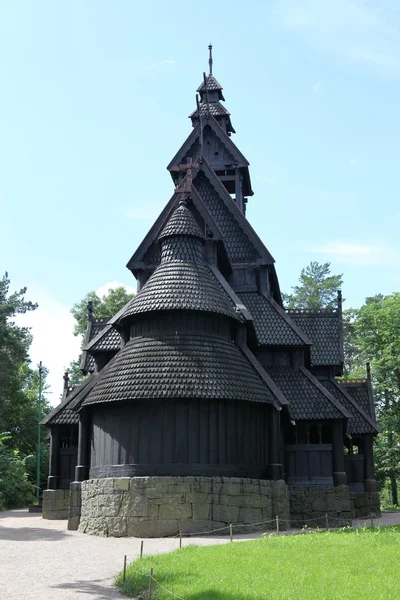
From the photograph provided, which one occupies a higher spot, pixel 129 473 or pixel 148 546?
pixel 129 473

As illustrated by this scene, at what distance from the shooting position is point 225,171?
32188mm

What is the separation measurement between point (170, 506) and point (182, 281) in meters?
7.01

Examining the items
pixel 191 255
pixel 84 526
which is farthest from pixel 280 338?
pixel 84 526

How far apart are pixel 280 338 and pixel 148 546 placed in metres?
10.7

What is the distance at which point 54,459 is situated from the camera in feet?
86.1

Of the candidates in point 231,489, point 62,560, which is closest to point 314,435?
point 231,489

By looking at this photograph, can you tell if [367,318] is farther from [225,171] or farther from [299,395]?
[299,395]

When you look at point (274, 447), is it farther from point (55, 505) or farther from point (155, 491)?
point (55, 505)

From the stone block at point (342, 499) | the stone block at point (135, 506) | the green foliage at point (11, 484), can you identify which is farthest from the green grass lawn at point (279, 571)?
the green foliage at point (11, 484)

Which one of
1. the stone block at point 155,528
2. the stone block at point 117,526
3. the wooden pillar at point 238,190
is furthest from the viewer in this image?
the wooden pillar at point 238,190

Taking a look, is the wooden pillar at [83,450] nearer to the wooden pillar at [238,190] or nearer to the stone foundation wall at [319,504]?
the stone foundation wall at [319,504]

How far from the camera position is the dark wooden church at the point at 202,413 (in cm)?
1892

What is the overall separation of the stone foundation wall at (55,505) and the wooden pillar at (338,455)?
32.9ft

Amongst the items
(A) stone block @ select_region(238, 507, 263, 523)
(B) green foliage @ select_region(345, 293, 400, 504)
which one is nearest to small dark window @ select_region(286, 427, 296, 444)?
(A) stone block @ select_region(238, 507, 263, 523)
